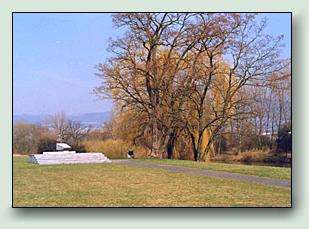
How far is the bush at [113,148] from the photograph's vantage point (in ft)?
17.5

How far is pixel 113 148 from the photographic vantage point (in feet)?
17.9

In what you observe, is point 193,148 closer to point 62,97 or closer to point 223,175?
point 223,175

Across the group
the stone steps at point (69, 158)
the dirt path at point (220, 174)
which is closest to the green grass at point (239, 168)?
the dirt path at point (220, 174)

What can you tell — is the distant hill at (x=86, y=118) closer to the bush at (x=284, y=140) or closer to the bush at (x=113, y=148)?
the bush at (x=113, y=148)

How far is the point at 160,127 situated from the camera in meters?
5.59

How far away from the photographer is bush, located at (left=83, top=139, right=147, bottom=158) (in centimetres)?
533

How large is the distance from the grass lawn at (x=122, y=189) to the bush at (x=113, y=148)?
0.18m

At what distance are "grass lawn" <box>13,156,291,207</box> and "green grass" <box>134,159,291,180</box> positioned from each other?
0.55ft

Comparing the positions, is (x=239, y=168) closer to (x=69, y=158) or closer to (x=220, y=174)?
(x=220, y=174)

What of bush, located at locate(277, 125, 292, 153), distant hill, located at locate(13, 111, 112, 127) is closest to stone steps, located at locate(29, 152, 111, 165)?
distant hill, located at locate(13, 111, 112, 127)

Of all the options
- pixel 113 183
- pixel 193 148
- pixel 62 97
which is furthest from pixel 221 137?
pixel 62 97

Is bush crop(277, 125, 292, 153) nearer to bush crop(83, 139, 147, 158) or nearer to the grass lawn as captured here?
the grass lawn

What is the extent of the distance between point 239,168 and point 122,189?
124 centimetres

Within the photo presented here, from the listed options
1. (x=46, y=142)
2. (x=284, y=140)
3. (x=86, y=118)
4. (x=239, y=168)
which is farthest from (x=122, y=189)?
(x=284, y=140)
